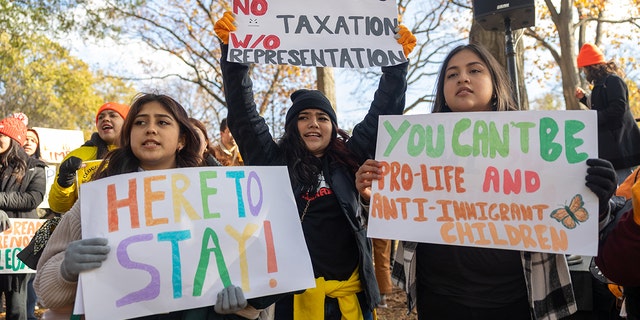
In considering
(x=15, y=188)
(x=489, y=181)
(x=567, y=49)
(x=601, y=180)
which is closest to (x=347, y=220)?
(x=489, y=181)

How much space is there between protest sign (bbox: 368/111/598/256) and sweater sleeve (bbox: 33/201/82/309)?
1203 millimetres

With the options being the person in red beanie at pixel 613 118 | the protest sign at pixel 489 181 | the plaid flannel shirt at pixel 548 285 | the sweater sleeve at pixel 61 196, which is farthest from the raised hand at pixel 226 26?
the person in red beanie at pixel 613 118

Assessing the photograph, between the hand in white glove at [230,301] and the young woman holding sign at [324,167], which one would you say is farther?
the young woman holding sign at [324,167]

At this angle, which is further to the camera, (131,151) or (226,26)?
(226,26)

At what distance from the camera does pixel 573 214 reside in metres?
1.87

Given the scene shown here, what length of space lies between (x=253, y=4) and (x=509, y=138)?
4.98 ft

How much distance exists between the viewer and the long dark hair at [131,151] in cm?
217

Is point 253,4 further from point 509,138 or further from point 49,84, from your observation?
point 49,84

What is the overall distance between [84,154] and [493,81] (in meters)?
3.02

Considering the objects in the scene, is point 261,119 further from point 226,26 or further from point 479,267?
point 479,267

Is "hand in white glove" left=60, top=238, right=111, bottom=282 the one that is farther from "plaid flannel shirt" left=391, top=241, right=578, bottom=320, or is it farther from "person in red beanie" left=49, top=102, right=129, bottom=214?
"person in red beanie" left=49, top=102, right=129, bottom=214

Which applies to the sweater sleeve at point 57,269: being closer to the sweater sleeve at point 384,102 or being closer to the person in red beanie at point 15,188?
the sweater sleeve at point 384,102

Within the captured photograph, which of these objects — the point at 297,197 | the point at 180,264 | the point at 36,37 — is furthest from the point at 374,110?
the point at 36,37

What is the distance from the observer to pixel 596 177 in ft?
5.93
